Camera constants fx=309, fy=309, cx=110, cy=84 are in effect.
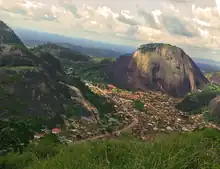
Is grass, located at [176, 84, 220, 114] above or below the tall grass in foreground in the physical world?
below

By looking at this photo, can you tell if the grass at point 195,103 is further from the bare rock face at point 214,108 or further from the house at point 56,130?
the house at point 56,130

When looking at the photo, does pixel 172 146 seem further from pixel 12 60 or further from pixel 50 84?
pixel 12 60

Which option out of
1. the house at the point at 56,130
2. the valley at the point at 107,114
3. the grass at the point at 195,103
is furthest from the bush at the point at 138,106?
the house at the point at 56,130

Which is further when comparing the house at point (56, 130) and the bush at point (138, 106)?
the bush at point (138, 106)

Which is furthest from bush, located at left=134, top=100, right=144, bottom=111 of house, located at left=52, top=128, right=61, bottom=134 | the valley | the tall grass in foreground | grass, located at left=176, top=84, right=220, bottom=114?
the tall grass in foreground

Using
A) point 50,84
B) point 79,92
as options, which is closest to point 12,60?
point 50,84

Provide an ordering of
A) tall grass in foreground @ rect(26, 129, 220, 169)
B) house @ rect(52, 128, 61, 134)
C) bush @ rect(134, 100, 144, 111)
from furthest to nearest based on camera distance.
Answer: bush @ rect(134, 100, 144, 111), house @ rect(52, 128, 61, 134), tall grass in foreground @ rect(26, 129, 220, 169)

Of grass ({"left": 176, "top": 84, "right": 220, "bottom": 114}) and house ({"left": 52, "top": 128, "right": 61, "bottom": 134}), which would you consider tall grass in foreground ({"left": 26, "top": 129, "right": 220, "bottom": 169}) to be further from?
grass ({"left": 176, "top": 84, "right": 220, "bottom": 114})

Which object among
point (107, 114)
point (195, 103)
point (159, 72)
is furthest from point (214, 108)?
point (159, 72)
